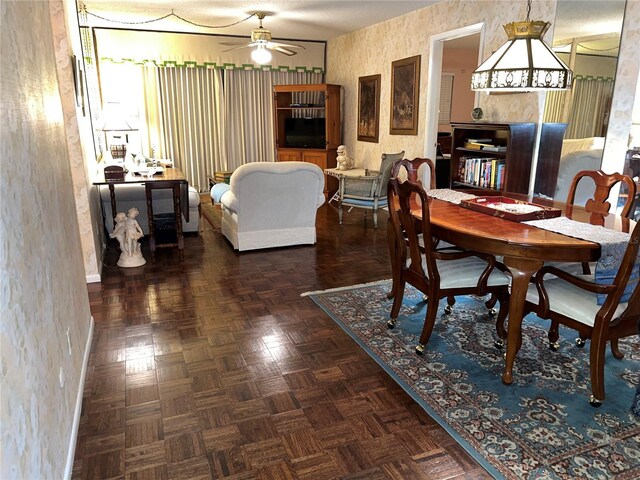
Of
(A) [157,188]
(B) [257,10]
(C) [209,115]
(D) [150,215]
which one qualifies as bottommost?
(D) [150,215]

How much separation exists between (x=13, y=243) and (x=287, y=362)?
1.58 metres

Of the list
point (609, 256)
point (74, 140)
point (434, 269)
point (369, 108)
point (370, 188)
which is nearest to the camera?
point (609, 256)

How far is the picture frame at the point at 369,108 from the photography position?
22.1 feet

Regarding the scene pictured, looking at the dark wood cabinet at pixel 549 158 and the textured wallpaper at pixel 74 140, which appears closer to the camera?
the textured wallpaper at pixel 74 140

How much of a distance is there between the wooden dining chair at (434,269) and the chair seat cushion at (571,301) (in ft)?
0.86

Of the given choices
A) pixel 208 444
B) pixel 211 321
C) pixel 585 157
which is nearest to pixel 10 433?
pixel 208 444

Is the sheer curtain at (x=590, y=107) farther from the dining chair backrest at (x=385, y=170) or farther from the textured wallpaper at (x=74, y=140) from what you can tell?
the textured wallpaper at (x=74, y=140)

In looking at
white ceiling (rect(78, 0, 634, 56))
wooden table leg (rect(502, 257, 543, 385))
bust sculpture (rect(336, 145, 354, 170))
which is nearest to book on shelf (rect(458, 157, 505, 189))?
white ceiling (rect(78, 0, 634, 56))

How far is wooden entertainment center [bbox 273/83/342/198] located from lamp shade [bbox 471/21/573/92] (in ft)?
17.0

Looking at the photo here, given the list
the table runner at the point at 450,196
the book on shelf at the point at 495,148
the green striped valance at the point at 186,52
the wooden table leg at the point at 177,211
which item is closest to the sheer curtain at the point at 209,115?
the green striped valance at the point at 186,52

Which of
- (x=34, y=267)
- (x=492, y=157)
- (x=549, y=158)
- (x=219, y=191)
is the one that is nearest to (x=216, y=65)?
(x=219, y=191)

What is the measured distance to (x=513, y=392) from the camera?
231cm

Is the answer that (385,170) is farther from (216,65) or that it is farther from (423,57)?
(216,65)

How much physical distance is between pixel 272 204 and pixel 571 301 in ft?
9.06
